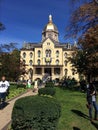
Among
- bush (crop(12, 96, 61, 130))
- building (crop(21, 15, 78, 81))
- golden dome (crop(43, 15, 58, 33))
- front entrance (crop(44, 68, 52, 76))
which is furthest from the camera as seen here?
golden dome (crop(43, 15, 58, 33))

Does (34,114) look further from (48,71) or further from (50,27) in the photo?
(50,27)

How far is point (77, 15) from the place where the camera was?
3152cm

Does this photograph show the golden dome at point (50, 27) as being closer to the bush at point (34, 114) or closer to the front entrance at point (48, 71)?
the front entrance at point (48, 71)

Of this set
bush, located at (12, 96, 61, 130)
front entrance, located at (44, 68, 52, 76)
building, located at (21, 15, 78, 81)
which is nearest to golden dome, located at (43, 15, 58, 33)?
building, located at (21, 15, 78, 81)

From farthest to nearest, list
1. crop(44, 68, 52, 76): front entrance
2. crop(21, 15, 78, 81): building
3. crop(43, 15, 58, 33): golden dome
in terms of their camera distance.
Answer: crop(43, 15, 58, 33): golden dome < crop(44, 68, 52, 76): front entrance < crop(21, 15, 78, 81): building

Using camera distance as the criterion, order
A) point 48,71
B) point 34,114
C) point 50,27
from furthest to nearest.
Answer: point 50,27, point 48,71, point 34,114

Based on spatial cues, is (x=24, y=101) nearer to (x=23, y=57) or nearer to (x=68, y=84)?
(x=68, y=84)

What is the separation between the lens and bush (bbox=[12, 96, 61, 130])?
8.03m

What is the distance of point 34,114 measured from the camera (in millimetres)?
8008

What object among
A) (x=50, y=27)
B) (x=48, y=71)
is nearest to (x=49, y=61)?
(x=48, y=71)

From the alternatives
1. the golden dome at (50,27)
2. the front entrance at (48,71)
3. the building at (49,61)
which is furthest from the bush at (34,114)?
the golden dome at (50,27)

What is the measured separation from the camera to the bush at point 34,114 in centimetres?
803

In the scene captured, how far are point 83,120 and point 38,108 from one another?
5.26 meters

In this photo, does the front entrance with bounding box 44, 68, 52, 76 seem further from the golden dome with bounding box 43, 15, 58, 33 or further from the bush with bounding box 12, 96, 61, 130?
the bush with bounding box 12, 96, 61, 130
